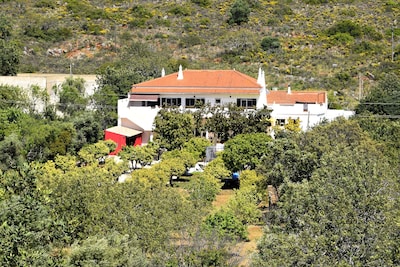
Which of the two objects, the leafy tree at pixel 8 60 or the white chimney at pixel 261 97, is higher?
the leafy tree at pixel 8 60

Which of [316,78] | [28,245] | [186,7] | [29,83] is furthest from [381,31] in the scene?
[28,245]

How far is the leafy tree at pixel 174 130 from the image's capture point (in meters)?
42.4

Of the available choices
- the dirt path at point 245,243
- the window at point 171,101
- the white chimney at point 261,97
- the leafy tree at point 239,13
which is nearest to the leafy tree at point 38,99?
the window at point 171,101

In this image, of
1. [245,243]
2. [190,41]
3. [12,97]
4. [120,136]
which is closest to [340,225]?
[245,243]

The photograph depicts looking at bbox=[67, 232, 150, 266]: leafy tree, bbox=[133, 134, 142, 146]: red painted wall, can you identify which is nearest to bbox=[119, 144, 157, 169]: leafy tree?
bbox=[133, 134, 142, 146]: red painted wall

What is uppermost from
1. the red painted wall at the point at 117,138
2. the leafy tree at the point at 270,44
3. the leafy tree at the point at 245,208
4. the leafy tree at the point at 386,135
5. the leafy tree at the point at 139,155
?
the leafy tree at the point at 270,44

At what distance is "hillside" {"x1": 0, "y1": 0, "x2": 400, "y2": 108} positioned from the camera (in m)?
66.4

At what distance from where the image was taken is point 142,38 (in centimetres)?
7925

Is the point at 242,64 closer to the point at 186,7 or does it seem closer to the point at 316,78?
the point at 316,78

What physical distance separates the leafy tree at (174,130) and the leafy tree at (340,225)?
21.4 meters

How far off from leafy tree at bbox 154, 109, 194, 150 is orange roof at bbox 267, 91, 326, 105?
7371 mm

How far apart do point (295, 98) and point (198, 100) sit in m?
6.74

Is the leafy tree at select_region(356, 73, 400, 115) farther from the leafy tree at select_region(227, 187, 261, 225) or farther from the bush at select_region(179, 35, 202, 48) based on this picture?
the bush at select_region(179, 35, 202, 48)

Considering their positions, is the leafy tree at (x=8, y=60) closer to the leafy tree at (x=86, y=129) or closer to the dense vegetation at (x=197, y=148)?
the dense vegetation at (x=197, y=148)
